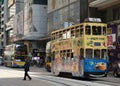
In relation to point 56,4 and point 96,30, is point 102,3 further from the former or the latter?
point 56,4

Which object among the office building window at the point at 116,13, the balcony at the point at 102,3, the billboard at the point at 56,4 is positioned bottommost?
the office building window at the point at 116,13

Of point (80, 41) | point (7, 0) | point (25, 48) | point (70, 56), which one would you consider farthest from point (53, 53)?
point (7, 0)

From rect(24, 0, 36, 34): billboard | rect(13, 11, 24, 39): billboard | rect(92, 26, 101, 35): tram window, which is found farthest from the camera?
rect(13, 11, 24, 39): billboard

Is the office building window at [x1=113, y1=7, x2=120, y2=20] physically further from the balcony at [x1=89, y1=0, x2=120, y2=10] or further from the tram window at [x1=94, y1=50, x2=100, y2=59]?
the tram window at [x1=94, y1=50, x2=100, y2=59]

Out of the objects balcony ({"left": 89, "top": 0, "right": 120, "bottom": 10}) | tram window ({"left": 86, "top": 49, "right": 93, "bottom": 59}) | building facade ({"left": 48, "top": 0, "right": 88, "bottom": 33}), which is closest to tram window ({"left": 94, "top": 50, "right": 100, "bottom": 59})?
tram window ({"left": 86, "top": 49, "right": 93, "bottom": 59})

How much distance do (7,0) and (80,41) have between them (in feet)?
281

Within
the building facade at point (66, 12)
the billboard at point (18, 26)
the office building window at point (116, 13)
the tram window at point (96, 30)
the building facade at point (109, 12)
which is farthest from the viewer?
the billboard at point (18, 26)

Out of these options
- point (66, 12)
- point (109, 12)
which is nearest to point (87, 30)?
point (109, 12)

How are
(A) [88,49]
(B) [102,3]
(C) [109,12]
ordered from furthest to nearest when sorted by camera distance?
(C) [109,12], (B) [102,3], (A) [88,49]

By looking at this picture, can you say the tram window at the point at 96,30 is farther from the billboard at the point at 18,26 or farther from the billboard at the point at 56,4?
the billboard at the point at 18,26

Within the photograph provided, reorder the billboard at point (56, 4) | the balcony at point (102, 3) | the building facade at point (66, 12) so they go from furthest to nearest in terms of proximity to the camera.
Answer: the billboard at point (56, 4) < the building facade at point (66, 12) < the balcony at point (102, 3)

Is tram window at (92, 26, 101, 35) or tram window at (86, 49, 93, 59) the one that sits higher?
tram window at (92, 26, 101, 35)

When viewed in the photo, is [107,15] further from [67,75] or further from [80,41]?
[80,41]

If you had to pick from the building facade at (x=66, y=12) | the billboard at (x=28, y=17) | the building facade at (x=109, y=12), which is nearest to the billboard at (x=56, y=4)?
the building facade at (x=66, y=12)
